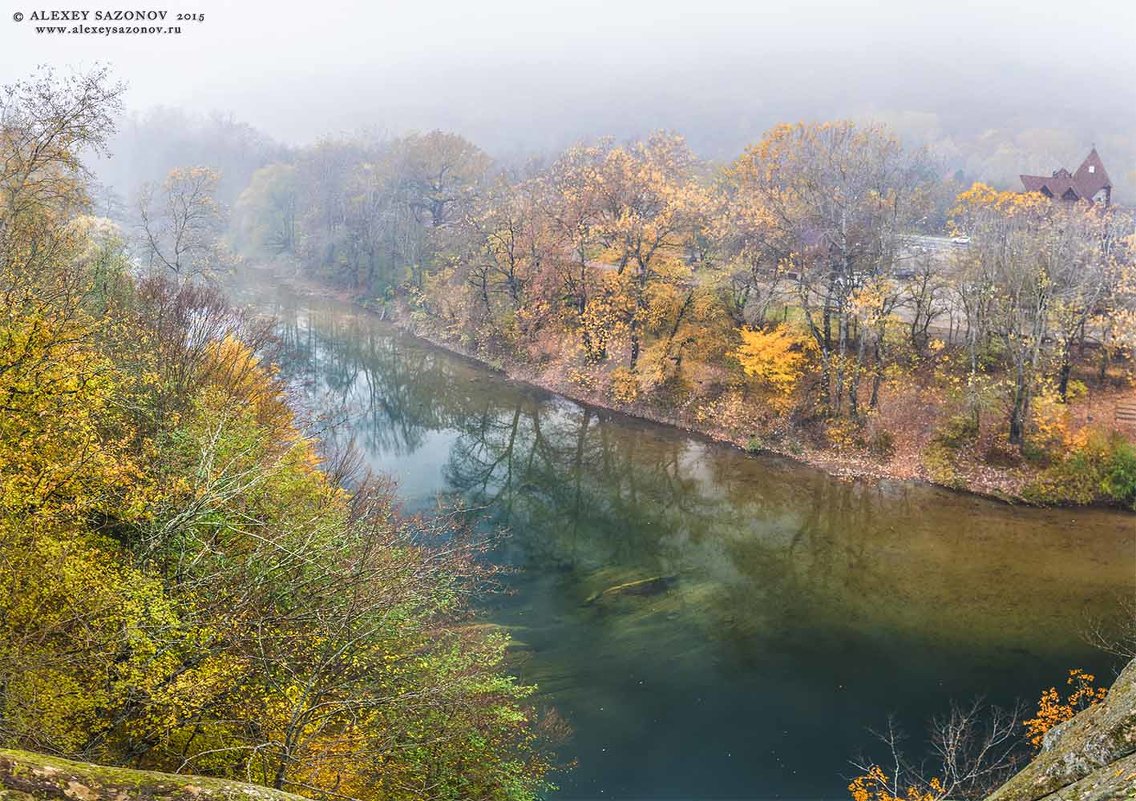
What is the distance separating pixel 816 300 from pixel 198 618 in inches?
1440

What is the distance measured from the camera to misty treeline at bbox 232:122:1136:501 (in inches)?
1142

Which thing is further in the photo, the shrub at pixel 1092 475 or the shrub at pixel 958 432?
the shrub at pixel 958 432

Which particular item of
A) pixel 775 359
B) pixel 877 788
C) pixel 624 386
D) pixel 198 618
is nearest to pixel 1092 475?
pixel 775 359

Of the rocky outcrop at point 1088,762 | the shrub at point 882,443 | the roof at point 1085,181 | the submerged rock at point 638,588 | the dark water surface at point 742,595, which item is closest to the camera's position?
the rocky outcrop at point 1088,762

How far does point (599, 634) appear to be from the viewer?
1938 cm

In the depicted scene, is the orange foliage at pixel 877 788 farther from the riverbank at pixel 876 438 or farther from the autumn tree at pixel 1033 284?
the autumn tree at pixel 1033 284

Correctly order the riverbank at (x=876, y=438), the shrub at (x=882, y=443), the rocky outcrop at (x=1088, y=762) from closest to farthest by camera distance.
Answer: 1. the rocky outcrop at (x=1088, y=762)
2. the riverbank at (x=876, y=438)
3. the shrub at (x=882, y=443)

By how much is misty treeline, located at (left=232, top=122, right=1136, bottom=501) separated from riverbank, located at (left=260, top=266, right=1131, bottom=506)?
14 cm

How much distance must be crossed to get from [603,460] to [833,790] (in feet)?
62.8

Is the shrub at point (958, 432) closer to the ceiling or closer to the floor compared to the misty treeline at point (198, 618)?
closer to the floor

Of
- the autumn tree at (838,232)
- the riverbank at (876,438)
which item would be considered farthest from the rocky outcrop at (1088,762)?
the autumn tree at (838,232)

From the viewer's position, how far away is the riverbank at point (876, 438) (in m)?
28.7

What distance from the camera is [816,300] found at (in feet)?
129

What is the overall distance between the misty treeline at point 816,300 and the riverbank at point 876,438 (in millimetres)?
142
